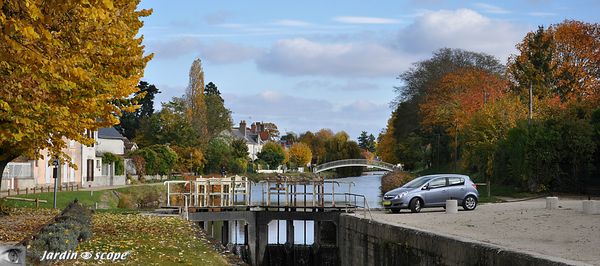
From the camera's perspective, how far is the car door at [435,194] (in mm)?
30328

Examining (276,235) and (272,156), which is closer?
(276,235)

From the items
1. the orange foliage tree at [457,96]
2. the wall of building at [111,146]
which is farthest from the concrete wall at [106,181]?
the orange foliage tree at [457,96]

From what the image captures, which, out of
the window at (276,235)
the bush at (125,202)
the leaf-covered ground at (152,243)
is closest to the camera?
the leaf-covered ground at (152,243)

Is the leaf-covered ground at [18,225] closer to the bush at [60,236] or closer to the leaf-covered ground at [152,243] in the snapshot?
the bush at [60,236]

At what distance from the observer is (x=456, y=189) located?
3075 centimetres

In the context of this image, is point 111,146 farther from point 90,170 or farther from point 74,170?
point 74,170

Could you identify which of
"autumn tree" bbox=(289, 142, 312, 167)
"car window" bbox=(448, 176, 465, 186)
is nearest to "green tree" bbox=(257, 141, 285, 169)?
"autumn tree" bbox=(289, 142, 312, 167)

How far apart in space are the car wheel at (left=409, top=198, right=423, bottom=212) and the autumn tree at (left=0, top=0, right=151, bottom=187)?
11.6 meters

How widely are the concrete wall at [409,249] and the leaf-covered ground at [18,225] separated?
9.02 meters

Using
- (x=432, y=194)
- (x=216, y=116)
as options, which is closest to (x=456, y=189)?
(x=432, y=194)

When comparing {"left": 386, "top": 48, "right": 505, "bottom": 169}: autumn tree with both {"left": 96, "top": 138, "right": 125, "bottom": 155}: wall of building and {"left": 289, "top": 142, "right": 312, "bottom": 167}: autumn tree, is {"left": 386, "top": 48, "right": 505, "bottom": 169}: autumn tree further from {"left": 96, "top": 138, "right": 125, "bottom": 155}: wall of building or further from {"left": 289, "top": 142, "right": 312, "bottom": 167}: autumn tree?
{"left": 289, "top": 142, "right": 312, "bottom": 167}: autumn tree

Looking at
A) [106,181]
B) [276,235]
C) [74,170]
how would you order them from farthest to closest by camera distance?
[106,181] → [74,170] → [276,235]

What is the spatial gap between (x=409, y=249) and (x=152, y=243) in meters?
6.16

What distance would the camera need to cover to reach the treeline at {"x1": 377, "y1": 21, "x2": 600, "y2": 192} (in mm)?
40781
